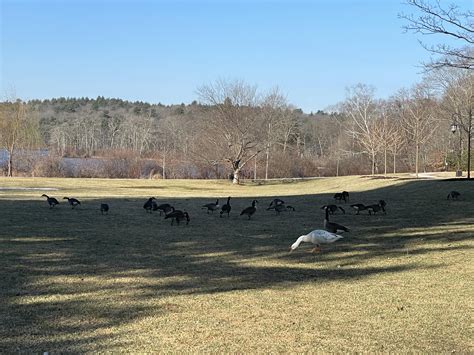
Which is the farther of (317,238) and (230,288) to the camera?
(317,238)

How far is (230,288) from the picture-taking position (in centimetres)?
738

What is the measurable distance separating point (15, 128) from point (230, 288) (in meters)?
47.5

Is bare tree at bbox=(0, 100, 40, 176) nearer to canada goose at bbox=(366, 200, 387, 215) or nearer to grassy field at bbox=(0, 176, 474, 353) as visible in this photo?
grassy field at bbox=(0, 176, 474, 353)

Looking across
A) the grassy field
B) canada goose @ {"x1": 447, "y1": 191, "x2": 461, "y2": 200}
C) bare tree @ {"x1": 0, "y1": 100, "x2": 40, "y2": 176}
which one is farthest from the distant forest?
the grassy field

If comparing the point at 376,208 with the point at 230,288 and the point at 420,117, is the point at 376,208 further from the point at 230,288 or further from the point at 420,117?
the point at 420,117

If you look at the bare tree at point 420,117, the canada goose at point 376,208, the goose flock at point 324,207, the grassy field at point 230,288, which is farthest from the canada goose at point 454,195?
the bare tree at point 420,117

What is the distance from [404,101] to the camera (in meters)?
67.7

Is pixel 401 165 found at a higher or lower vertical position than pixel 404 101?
lower

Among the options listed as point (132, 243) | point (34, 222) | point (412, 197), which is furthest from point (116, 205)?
point (412, 197)

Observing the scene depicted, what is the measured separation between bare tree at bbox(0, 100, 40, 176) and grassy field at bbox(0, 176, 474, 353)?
38.2 meters

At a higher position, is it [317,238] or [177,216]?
[177,216]

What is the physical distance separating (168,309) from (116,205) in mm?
14604

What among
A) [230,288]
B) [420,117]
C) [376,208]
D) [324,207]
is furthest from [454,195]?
[420,117]

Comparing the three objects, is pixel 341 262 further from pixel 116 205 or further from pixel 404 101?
Result: pixel 404 101
